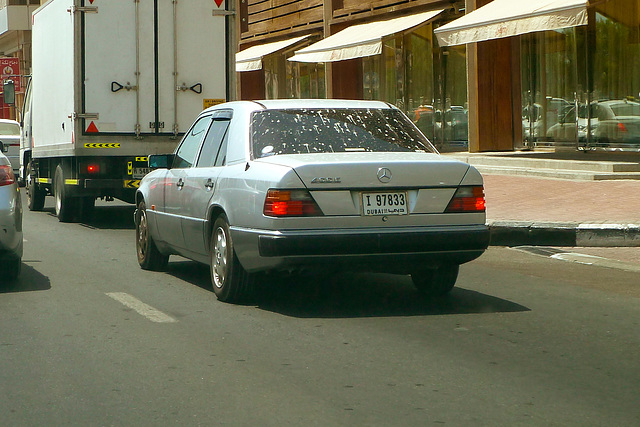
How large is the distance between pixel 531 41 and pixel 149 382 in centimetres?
1901

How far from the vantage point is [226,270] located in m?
7.91

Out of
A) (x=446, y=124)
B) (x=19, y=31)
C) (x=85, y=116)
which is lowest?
(x=85, y=116)

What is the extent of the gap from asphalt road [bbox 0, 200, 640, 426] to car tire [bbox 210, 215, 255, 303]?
→ 0.45ft

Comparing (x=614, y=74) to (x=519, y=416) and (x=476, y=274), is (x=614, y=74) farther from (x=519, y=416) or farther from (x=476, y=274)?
(x=519, y=416)

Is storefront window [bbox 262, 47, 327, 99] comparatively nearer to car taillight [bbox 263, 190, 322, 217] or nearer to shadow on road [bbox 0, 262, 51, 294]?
shadow on road [bbox 0, 262, 51, 294]

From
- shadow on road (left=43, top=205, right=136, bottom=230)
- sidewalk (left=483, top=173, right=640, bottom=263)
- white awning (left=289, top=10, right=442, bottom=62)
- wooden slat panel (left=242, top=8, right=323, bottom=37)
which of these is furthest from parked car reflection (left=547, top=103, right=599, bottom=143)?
wooden slat panel (left=242, top=8, right=323, bottom=37)

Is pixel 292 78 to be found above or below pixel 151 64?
above

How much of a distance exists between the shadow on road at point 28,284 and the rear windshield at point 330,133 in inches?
91.4

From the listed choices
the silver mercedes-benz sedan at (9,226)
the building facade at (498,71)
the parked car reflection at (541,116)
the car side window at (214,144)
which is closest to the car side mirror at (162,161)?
→ the car side window at (214,144)

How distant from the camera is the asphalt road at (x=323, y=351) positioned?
4.94 m

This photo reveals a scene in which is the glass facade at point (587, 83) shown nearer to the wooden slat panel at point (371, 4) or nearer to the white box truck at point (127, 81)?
the wooden slat panel at point (371, 4)

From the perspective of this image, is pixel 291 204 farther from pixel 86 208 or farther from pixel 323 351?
pixel 86 208

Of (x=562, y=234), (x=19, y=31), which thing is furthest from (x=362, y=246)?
(x=19, y=31)

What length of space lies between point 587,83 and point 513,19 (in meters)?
3.84
